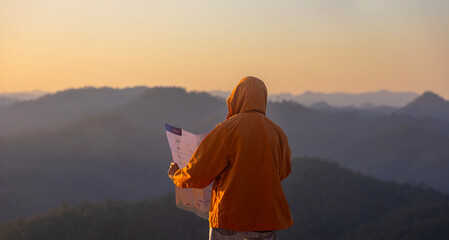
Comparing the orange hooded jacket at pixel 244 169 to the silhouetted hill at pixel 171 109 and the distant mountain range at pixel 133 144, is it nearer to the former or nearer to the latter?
the distant mountain range at pixel 133 144

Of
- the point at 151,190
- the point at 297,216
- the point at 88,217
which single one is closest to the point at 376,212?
the point at 297,216

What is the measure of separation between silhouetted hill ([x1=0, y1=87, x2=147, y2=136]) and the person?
112147mm

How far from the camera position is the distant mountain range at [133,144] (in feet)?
183

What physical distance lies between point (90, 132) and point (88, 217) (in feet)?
198

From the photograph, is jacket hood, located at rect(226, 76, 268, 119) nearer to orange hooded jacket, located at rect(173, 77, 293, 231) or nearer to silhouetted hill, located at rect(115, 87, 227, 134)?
orange hooded jacket, located at rect(173, 77, 293, 231)

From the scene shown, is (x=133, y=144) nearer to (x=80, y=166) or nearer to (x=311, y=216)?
(x=80, y=166)

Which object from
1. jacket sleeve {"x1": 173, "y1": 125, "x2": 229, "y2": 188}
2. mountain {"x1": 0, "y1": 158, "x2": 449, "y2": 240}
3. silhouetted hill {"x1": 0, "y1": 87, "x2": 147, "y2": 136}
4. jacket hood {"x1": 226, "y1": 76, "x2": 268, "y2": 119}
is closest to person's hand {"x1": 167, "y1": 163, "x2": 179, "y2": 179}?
jacket sleeve {"x1": 173, "y1": 125, "x2": 229, "y2": 188}

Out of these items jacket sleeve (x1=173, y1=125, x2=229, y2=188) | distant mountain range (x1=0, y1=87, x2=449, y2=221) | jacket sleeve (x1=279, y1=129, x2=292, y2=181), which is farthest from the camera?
distant mountain range (x1=0, y1=87, x2=449, y2=221)

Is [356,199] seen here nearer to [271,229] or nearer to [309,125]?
[271,229]

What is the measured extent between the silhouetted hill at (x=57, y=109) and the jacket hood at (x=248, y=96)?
112086mm

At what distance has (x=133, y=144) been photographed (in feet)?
292

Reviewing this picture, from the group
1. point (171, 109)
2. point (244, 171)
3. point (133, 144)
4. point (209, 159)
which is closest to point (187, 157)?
point (209, 159)

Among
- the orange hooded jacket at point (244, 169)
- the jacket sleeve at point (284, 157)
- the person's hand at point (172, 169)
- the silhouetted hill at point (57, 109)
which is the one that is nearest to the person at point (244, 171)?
the orange hooded jacket at point (244, 169)

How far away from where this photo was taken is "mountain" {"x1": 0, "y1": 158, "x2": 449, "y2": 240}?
2736cm
